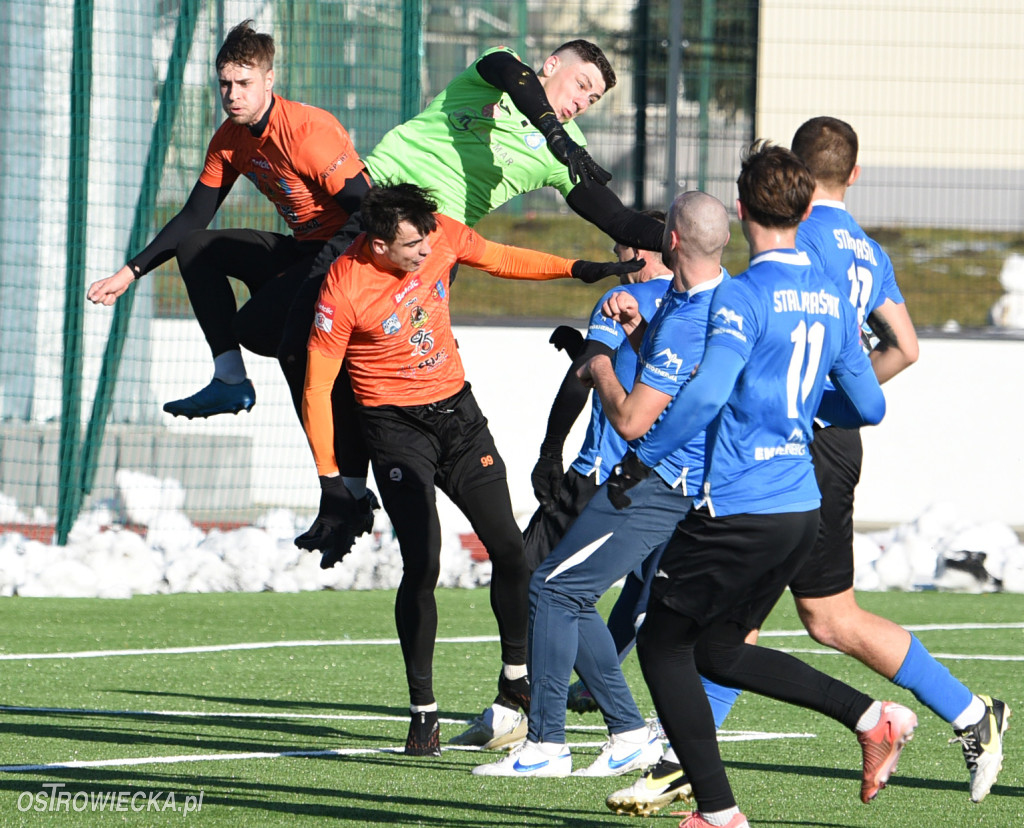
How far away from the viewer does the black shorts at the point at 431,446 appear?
6.00 metres

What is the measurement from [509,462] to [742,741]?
22.2 feet

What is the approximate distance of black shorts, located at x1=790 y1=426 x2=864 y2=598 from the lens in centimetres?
502

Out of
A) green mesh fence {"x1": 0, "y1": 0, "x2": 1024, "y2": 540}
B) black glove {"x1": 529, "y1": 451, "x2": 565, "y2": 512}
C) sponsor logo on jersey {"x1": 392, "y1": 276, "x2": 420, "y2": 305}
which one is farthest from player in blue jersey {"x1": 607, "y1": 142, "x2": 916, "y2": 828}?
green mesh fence {"x1": 0, "y1": 0, "x2": 1024, "y2": 540}

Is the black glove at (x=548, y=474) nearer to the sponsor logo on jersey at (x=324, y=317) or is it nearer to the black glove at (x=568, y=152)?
the sponsor logo on jersey at (x=324, y=317)

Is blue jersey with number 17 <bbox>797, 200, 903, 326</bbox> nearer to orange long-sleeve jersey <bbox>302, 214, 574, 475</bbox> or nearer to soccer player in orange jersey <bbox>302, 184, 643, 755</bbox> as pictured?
soccer player in orange jersey <bbox>302, 184, 643, 755</bbox>

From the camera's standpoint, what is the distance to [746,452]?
13.8ft

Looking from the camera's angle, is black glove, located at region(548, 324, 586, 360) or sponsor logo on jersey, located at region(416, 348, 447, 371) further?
sponsor logo on jersey, located at region(416, 348, 447, 371)

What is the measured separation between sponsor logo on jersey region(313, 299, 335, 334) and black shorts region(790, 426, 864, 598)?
1.73 metres

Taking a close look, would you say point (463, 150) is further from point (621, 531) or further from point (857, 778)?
point (857, 778)

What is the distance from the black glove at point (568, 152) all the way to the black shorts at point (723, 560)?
163 cm

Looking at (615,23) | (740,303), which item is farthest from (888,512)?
(740,303)

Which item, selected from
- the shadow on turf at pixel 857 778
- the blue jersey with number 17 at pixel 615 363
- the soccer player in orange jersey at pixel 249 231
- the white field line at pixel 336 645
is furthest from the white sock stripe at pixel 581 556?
the white field line at pixel 336 645

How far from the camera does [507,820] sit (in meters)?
4.88

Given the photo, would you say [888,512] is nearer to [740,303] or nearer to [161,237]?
[161,237]
